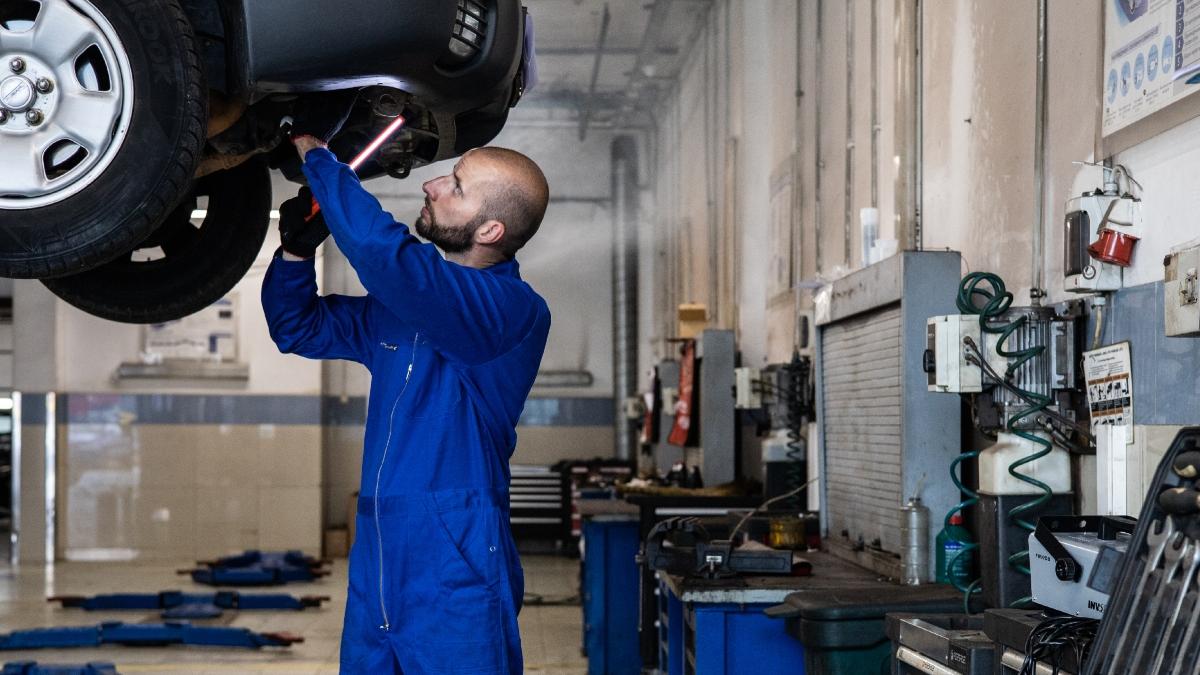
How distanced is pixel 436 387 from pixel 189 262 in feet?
2.19

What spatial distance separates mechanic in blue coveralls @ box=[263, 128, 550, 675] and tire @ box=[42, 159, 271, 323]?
12.3 inches

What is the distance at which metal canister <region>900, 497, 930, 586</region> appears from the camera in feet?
10.1

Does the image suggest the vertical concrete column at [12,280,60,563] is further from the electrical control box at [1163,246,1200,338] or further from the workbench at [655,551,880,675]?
the electrical control box at [1163,246,1200,338]

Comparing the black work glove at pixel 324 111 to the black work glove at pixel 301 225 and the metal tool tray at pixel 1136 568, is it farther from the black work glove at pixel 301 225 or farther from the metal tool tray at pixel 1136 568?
the metal tool tray at pixel 1136 568

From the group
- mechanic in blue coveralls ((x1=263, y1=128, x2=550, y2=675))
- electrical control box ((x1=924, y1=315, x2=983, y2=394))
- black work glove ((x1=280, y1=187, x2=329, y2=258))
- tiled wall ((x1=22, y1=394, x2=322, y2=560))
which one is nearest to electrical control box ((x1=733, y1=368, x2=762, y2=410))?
electrical control box ((x1=924, y1=315, x2=983, y2=394))

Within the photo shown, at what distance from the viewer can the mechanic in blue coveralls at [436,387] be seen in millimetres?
1859

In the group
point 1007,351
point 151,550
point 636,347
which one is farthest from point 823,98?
point 151,550

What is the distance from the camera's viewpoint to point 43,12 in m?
1.89

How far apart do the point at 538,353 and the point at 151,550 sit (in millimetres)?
9070

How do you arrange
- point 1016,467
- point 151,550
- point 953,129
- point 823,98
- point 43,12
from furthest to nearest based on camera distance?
point 151,550
point 823,98
point 953,129
point 1016,467
point 43,12

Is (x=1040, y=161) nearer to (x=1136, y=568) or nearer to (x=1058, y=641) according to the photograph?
(x=1058, y=641)

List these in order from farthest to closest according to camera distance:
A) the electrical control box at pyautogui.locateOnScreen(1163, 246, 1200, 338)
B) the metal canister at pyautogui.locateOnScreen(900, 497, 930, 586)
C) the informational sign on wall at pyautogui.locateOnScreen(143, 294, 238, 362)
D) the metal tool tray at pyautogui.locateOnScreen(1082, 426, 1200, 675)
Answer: the informational sign on wall at pyautogui.locateOnScreen(143, 294, 238, 362) → the metal canister at pyautogui.locateOnScreen(900, 497, 930, 586) → the electrical control box at pyautogui.locateOnScreen(1163, 246, 1200, 338) → the metal tool tray at pyautogui.locateOnScreen(1082, 426, 1200, 675)

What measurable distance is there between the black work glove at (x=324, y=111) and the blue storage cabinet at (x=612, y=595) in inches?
145

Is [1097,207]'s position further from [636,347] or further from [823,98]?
[636,347]
